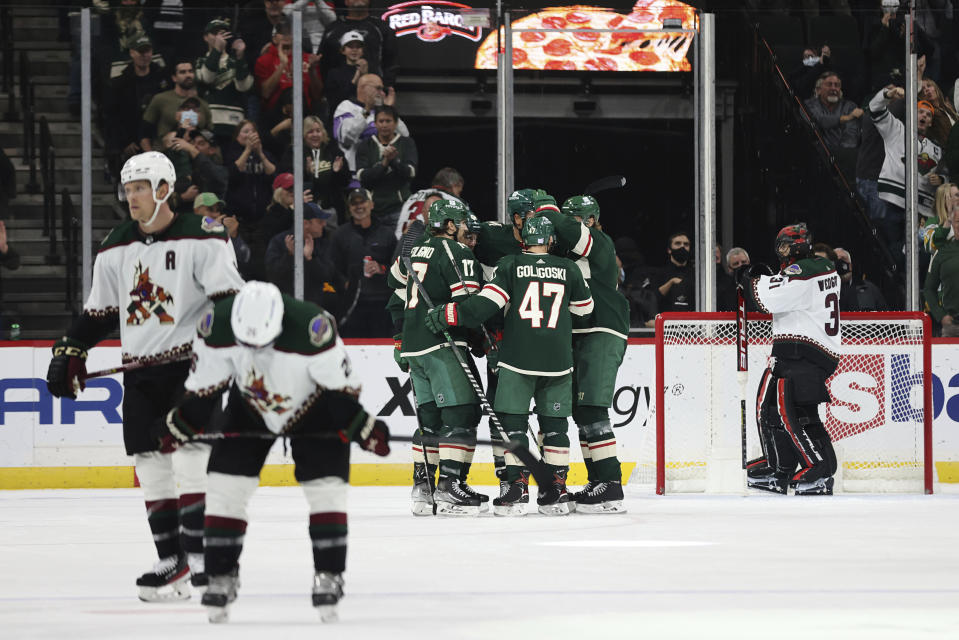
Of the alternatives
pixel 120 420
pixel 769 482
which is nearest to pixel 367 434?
pixel 769 482

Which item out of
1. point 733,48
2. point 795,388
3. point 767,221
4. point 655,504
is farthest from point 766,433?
point 733,48

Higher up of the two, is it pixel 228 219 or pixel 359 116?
pixel 359 116

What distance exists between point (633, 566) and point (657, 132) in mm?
5387

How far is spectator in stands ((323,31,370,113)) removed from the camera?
34.2 ft

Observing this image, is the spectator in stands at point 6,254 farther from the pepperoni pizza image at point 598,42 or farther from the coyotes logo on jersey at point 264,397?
the coyotes logo on jersey at point 264,397

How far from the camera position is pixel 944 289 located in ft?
Result: 34.0

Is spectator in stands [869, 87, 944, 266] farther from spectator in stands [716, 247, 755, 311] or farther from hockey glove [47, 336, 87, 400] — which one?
hockey glove [47, 336, 87, 400]

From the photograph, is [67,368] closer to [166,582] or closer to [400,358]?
[166,582]

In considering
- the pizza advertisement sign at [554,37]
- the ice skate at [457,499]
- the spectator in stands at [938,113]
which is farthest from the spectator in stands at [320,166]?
the spectator in stands at [938,113]

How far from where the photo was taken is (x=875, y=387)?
961cm

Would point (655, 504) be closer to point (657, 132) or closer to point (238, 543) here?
point (657, 132)

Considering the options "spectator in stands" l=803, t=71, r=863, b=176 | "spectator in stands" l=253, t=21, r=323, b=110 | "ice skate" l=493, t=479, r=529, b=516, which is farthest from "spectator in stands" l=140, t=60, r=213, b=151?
"spectator in stands" l=803, t=71, r=863, b=176

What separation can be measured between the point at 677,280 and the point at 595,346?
258 cm

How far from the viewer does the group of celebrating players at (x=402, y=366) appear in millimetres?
4445
